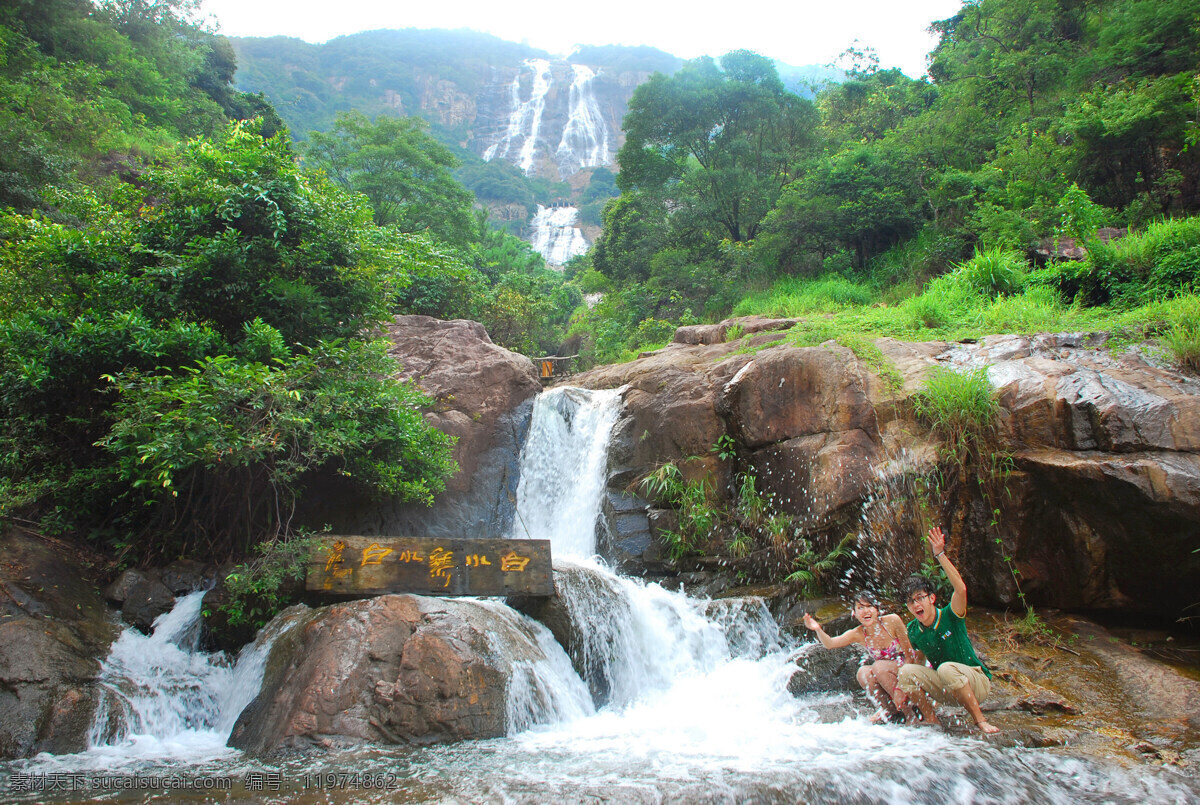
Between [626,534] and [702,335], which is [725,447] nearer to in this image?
[626,534]

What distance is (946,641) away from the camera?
3816 mm

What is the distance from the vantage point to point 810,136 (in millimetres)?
16453

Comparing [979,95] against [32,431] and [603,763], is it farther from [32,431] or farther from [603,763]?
[32,431]

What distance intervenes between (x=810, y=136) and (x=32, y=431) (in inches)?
689

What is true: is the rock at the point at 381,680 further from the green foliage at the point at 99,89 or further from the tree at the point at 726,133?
the tree at the point at 726,133

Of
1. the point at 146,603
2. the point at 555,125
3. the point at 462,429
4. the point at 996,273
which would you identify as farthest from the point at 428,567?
the point at 555,125

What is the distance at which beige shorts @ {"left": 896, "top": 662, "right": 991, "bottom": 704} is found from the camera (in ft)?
12.2

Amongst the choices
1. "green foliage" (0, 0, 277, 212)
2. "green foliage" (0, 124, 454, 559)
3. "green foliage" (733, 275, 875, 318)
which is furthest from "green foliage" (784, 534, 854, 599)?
"green foliage" (0, 0, 277, 212)

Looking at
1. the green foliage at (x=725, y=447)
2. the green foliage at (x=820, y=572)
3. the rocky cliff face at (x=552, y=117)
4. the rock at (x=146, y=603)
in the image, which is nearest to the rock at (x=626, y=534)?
the green foliage at (x=725, y=447)

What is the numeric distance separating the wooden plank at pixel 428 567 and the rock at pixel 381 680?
518mm

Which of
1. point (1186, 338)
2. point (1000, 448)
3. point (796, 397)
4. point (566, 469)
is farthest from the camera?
point (566, 469)

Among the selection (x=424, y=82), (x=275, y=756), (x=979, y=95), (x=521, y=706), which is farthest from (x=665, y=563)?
(x=424, y=82)

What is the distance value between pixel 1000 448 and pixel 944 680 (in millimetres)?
2572

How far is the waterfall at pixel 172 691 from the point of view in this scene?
13.3 ft
